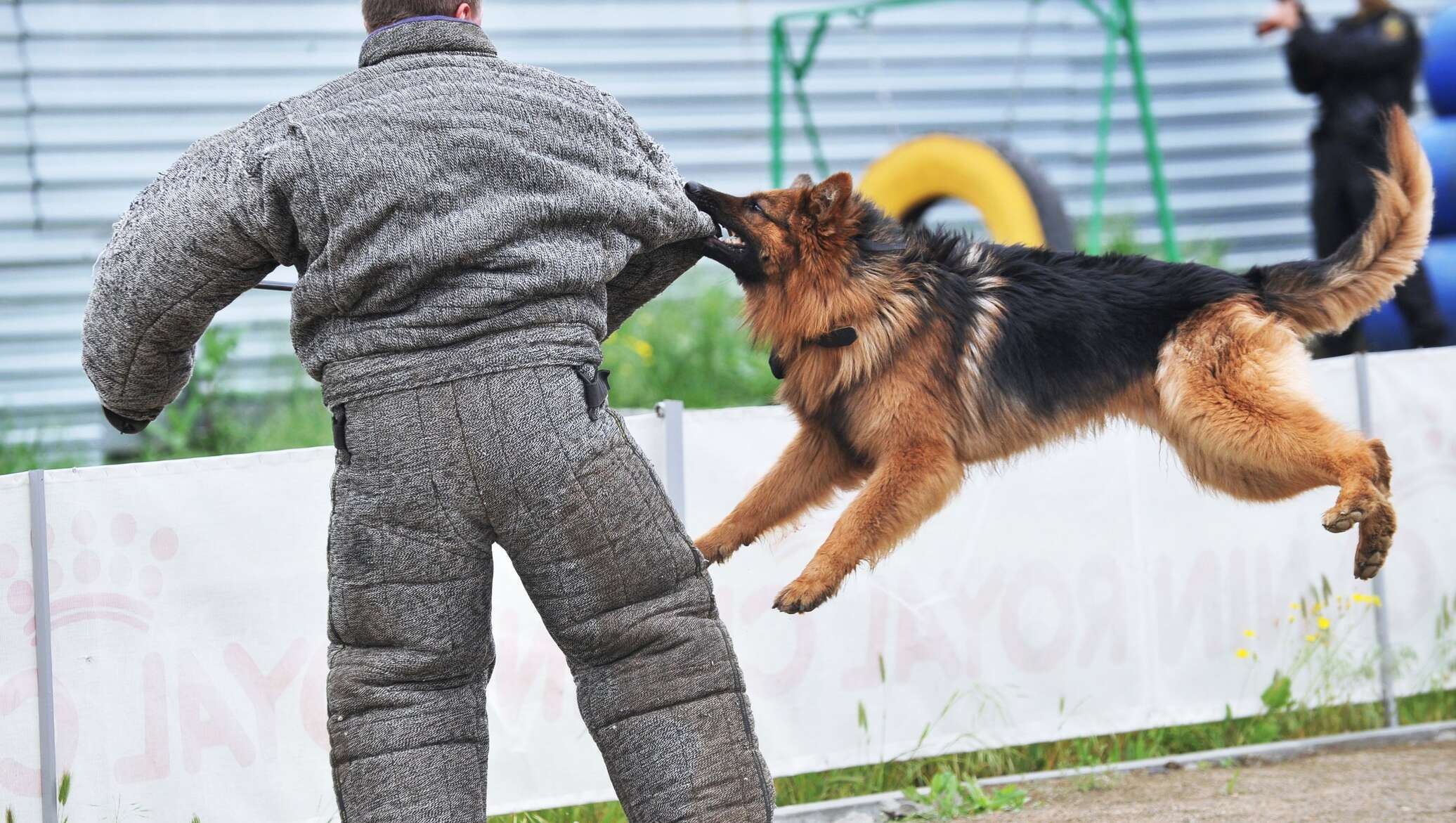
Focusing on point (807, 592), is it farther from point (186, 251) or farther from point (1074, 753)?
point (1074, 753)

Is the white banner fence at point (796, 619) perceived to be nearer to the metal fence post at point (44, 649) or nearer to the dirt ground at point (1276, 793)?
the metal fence post at point (44, 649)

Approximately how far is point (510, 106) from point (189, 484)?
6.16 ft

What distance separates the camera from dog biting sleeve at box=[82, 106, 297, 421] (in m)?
2.23

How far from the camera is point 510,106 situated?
90.9 inches

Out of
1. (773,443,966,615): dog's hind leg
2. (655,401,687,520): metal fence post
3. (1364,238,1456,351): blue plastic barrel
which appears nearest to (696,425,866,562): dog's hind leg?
(773,443,966,615): dog's hind leg

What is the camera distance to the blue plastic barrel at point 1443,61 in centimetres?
784

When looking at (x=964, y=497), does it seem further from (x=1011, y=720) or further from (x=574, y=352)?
(x=574, y=352)

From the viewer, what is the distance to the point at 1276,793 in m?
4.24

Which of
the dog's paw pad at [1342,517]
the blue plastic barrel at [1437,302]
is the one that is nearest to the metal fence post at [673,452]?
the dog's paw pad at [1342,517]

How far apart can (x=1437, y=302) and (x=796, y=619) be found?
201 inches

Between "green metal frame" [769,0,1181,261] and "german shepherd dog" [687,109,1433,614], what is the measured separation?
16.1ft

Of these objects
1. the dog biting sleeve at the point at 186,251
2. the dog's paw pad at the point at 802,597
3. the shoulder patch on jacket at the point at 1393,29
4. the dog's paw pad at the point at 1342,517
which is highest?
the shoulder patch on jacket at the point at 1393,29

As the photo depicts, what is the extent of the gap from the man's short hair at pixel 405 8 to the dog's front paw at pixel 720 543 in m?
1.21

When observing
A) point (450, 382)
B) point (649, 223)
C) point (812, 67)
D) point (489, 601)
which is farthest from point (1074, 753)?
point (812, 67)
